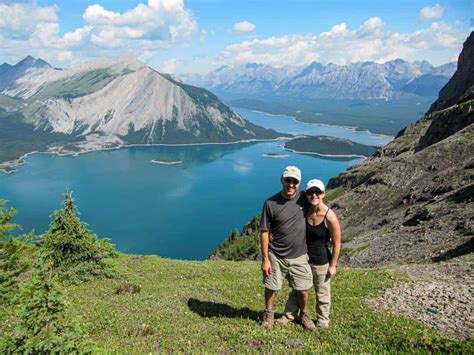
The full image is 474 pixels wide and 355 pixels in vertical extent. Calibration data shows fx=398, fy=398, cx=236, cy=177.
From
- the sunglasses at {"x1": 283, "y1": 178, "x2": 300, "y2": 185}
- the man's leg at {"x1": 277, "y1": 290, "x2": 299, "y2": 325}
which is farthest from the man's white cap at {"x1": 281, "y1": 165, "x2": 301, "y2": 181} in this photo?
the man's leg at {"x1": 277, "y1": 290, "x2": 299, "y2": 325}

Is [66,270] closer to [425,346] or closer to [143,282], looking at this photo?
[143,282]

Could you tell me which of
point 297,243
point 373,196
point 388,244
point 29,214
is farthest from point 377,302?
point 29,214

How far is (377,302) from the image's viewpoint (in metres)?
Result: 16.2

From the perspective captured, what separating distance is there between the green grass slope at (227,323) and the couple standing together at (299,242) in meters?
1.09

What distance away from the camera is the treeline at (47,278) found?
375 inches

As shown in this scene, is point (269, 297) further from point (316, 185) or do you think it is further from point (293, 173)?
point (293, 173)

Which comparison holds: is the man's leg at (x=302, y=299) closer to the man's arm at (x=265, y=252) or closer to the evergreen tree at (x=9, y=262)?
the man's arm at (x=265, y=252)

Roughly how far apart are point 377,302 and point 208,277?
13.4m

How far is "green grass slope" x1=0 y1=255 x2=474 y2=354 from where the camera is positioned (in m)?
11.8

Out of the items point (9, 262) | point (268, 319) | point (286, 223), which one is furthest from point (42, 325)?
point (9, 262)

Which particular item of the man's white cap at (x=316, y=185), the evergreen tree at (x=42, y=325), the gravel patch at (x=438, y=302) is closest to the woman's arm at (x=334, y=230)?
the man's white cap at (x=316, y=185)

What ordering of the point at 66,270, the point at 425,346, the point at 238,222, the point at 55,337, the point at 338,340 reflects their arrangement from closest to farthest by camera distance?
the point at 55,337 < the point at 425,346 < the point at 338,340 < the point at 66,270 < the point at 238,222

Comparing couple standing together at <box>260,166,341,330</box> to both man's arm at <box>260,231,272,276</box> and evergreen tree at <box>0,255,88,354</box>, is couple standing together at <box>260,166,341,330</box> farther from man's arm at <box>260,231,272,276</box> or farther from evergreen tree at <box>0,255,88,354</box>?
evergreen tree at <box>0,255,88,354</box>

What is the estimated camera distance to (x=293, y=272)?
1306 centimetres
